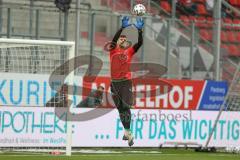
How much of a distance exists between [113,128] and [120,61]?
16.0ft

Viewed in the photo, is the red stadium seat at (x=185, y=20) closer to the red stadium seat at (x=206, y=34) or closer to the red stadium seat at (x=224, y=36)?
the red stadium seat at (x=206, y=34)

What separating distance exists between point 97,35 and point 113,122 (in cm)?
415

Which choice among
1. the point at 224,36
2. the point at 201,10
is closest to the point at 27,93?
the point at 224,36

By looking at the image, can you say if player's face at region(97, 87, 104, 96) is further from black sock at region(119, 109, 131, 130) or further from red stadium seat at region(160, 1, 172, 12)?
red stadium seat at region(160, 1, 172, 12)

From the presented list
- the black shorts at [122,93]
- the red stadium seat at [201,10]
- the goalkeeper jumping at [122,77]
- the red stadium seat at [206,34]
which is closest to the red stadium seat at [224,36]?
the red stadium seat at [206,34]

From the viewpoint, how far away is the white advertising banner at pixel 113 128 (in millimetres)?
17031

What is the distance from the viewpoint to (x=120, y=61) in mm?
13703

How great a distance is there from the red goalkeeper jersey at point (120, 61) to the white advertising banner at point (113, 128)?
382 cm

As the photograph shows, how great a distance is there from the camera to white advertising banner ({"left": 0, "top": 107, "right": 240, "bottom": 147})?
1703 centimetres

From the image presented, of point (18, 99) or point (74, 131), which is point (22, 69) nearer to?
point (18, 99)

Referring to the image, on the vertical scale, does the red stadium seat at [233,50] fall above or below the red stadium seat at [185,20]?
below

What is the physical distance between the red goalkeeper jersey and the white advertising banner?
382cm

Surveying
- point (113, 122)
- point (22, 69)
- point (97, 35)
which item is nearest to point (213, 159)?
point (113, 122)

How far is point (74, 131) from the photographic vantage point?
17.7 meters
